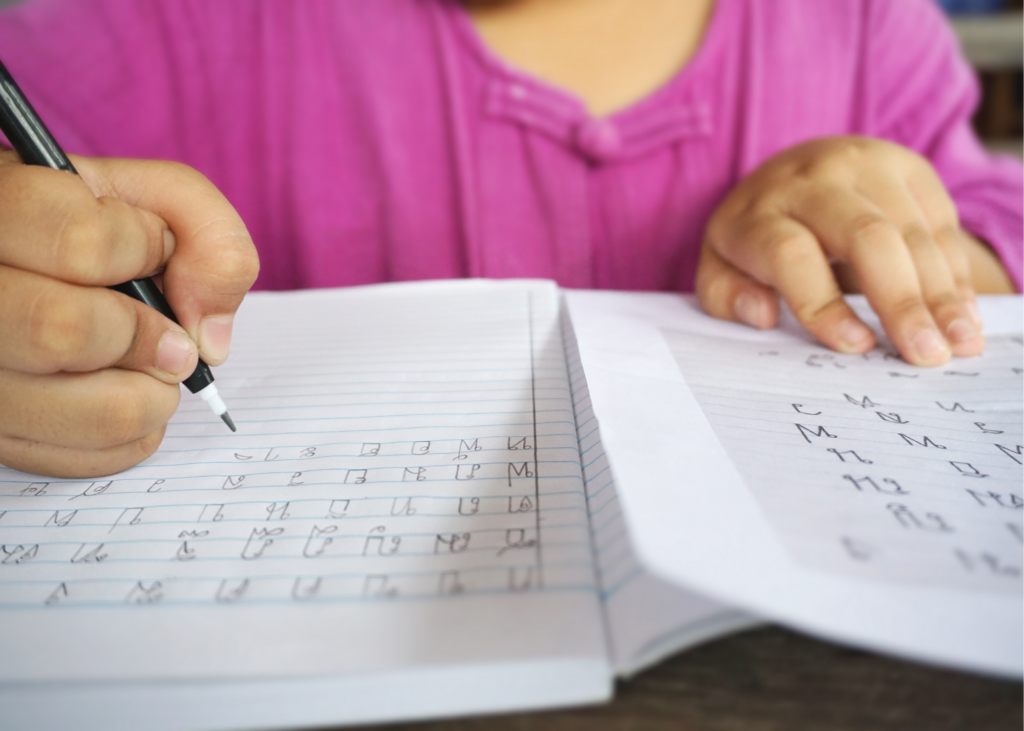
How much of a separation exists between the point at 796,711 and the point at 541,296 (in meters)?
0.25

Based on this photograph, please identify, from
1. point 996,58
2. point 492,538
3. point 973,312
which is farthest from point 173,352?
point 996,58

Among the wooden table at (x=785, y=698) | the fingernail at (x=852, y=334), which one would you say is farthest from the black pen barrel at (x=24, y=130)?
the fingernail at (x=852, y=334)

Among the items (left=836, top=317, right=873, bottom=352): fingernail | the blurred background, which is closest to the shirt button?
(left=836, top=317, right=873, bottom=352): fingernail

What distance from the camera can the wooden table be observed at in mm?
149

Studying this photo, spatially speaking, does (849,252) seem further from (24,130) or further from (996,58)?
(996,58)

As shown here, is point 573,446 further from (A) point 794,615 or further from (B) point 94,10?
(B) point 94,10

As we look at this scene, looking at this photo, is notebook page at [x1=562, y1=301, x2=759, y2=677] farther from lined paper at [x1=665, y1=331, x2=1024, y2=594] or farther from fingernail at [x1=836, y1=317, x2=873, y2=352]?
fingernail at [x1=836, y1=317, x2=873, y2=352]

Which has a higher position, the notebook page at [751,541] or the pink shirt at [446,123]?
the pink shirt at [446,123]

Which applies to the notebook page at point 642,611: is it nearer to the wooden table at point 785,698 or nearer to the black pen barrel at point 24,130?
the wooden table at point 785,698

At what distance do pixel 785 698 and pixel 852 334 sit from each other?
8.1 inches

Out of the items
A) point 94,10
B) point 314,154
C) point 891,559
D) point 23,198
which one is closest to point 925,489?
point 891,559

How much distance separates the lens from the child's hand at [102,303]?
195mm

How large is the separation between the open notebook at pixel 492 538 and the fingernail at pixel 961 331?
0.07ft

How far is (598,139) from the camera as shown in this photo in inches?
20.6
